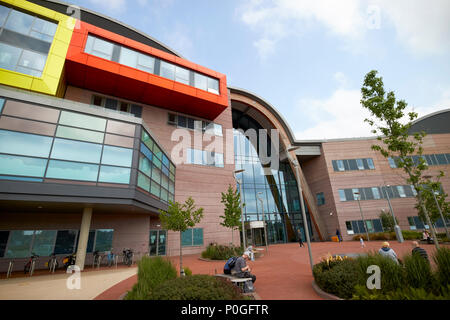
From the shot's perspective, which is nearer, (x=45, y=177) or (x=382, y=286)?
(x=382, y=286)

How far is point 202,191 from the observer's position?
2388cm

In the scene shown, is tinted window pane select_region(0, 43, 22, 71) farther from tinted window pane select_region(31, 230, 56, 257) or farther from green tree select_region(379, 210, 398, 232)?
green tree select_region(379, 210, 398, 232)

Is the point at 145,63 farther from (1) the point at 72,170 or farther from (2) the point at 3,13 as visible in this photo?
(1) the point at 72,170

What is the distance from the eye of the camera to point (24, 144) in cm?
1033

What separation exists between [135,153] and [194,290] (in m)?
10.9

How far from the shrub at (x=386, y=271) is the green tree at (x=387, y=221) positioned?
2931cm

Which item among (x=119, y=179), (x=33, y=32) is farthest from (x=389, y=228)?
(x=33, y=32)

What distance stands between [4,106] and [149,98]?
1301 centimetres

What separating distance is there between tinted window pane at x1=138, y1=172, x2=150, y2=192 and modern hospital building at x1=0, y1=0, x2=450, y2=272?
0.15 meters

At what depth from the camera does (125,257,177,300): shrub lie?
226 inches

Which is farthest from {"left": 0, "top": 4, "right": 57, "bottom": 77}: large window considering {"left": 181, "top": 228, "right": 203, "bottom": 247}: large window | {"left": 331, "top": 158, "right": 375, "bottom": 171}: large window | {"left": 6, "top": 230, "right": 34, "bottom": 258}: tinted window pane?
{"left": 331, "top": 158, "right": 375, "bottom": 171}: large window
